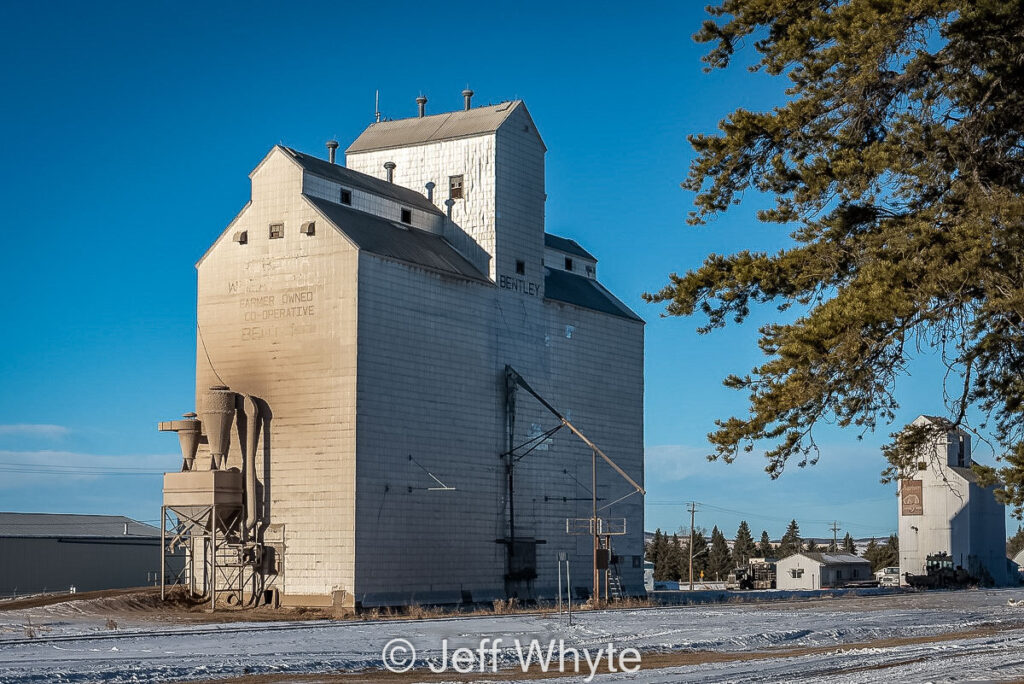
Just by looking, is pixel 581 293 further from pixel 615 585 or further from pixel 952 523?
pixel 952 523

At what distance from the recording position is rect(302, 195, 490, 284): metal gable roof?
1777 inches

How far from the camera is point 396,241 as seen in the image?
47.3m

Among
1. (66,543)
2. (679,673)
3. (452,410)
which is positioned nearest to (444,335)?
(452,410)

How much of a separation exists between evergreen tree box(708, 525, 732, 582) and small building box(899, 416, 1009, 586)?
4572cm

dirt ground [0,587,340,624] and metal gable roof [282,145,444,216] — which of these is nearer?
dirt ground [0,587,340,624]

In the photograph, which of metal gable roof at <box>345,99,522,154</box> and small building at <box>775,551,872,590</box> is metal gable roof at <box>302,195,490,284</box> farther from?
small building at <box>775,551,872,590</box>

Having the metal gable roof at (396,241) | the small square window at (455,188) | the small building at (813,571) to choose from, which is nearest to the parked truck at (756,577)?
the small building at (813,571)

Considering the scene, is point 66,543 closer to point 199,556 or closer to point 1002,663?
point 199,556

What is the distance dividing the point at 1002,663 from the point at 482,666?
870cm

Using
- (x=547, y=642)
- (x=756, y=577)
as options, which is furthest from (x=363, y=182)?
(x=756, y=577)

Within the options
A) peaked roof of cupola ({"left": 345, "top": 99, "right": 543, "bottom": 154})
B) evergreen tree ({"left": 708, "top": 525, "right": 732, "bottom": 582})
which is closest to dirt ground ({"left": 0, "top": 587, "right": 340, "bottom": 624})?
peaked roof of cupola ({"left": 345, "top": 99, "right": 543, "bottom": 154})

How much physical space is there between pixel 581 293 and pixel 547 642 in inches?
1234

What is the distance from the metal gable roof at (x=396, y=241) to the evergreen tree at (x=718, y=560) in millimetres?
85771

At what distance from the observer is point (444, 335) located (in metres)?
47.2
